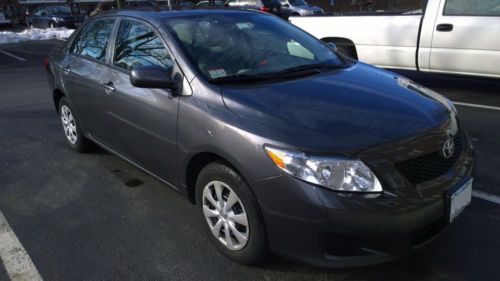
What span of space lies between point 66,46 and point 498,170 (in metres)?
4.49

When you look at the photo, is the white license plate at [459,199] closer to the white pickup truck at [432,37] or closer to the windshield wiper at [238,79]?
the windshield wiper at [238,79]

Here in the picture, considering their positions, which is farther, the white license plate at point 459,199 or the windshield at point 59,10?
the windshield at point 59,10

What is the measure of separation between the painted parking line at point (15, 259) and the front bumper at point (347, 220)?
1.59 meters

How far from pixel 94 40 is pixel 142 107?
1.35 meters

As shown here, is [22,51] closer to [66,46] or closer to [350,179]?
[66,46]

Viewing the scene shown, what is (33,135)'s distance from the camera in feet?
18.3

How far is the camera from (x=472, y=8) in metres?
6.07

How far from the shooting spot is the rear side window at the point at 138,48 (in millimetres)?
3215

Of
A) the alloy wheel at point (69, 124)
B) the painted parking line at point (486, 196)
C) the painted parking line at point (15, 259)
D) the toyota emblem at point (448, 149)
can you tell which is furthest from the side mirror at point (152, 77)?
the painted parking line at point (486, 196)

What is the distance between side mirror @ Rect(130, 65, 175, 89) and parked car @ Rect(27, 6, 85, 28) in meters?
20.6

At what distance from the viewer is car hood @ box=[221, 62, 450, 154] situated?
2320 millimetres

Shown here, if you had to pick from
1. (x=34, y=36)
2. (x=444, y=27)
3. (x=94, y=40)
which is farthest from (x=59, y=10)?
(x=444, y=27)

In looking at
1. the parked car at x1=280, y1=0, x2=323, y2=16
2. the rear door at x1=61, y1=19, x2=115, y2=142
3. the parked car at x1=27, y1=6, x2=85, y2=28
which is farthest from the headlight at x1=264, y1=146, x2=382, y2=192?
the parked car at x1=27, y1=6, x2=85, y2=28

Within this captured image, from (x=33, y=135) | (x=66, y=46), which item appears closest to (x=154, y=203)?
(x=66, y=46)
